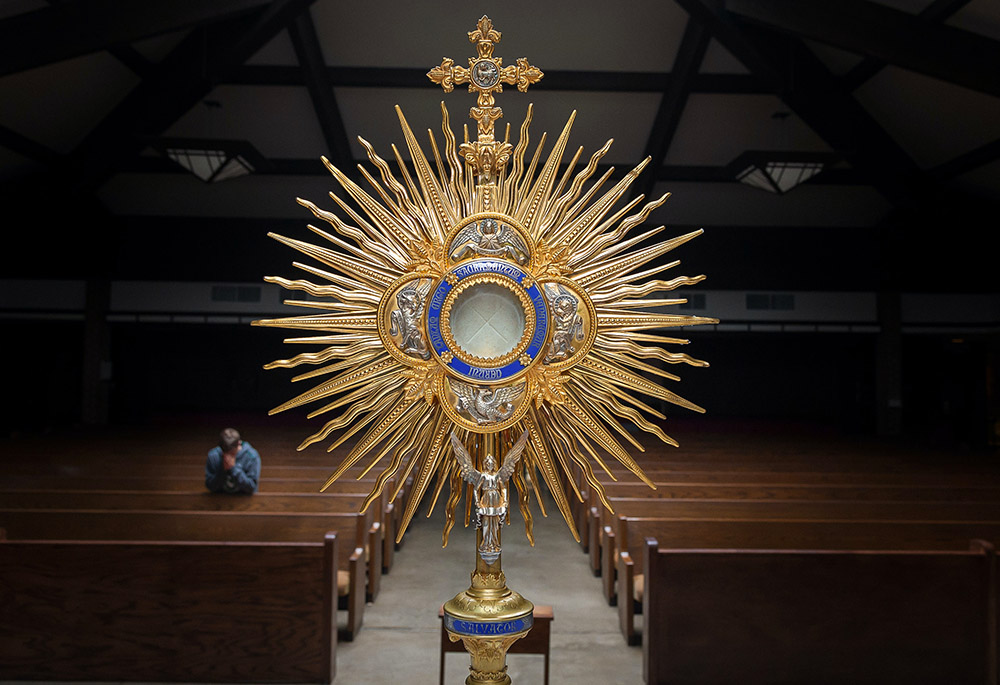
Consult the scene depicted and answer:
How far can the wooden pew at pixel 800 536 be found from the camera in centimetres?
414

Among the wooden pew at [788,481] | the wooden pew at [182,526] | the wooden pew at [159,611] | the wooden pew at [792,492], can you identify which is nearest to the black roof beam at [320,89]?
the wooden pew at [788,481]

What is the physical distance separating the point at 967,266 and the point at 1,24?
10986 mm

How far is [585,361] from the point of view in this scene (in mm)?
1846

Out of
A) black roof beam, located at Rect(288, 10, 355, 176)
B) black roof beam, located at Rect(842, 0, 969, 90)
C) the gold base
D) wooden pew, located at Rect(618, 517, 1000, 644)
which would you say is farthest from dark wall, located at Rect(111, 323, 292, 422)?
the gold base

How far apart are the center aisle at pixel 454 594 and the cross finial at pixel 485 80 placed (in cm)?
265

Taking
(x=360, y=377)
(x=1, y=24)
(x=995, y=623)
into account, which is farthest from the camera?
(x=1, y=24)

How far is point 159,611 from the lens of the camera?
11.4 ft

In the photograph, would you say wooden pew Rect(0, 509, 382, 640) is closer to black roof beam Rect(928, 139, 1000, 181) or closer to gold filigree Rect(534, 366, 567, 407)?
gold filigree Rect(534, 366, 567, 407)

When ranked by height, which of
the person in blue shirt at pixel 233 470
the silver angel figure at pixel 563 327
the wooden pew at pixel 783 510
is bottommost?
the wooden pew at pixel 783 510

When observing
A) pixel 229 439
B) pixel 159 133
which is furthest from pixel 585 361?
pixel 159 133

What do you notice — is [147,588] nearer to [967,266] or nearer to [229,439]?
[229,439]

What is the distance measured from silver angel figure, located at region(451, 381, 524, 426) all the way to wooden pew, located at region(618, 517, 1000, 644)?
2.56 meters

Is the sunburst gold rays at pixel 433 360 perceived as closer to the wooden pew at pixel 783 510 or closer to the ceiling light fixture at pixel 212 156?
the wooden pew at pixel 783 510

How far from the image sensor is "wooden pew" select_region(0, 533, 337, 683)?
3445 mm
